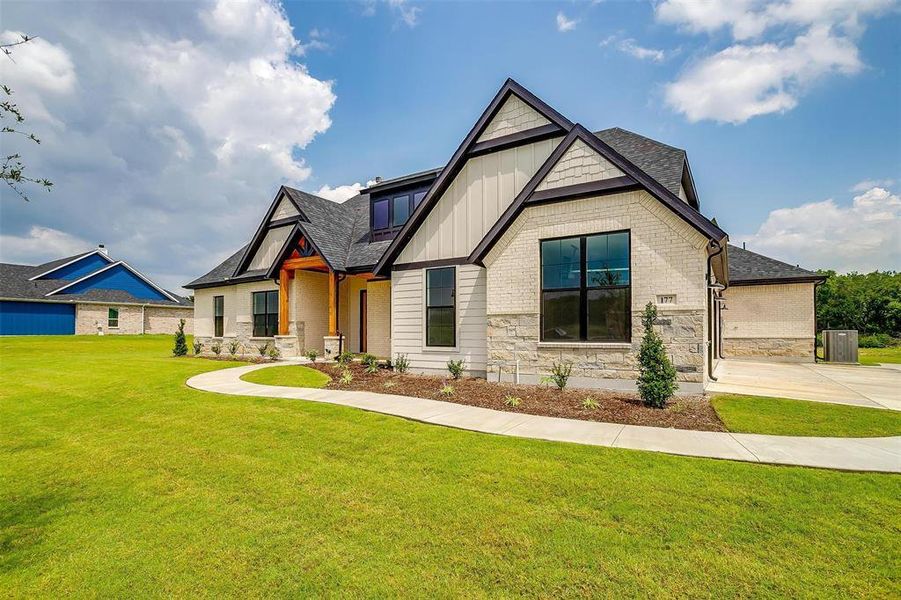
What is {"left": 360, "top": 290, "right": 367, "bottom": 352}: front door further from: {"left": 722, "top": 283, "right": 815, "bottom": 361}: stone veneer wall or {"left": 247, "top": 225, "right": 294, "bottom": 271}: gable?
{"left": 722, "top": 283, "right": 815, "bottom": 361}: stone veneer wall

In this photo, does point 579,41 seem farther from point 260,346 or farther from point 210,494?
point 260,346

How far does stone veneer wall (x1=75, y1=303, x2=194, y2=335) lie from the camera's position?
35.1 m

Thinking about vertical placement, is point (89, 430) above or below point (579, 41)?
below

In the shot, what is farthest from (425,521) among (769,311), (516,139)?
(769,311)

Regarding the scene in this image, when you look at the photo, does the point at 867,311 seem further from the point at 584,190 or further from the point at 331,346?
the point at 331,346

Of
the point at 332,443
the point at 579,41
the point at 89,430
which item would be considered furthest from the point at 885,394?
the point at 89,430

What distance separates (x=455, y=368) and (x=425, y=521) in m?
8.11

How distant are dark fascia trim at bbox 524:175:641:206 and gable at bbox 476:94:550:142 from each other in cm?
252

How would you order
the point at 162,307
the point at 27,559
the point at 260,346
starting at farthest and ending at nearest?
the point at 162,307
the point at 260,346
the point at 27,559

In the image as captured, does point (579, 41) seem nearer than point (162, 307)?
Yes

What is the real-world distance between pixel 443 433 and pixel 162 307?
42030 millimetres

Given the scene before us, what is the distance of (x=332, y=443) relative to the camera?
253 inches

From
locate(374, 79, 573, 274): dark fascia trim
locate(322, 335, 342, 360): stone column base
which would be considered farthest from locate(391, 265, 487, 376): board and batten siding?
locate(322, 335, 342, 360): stone column base

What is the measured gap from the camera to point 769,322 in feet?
62.2
